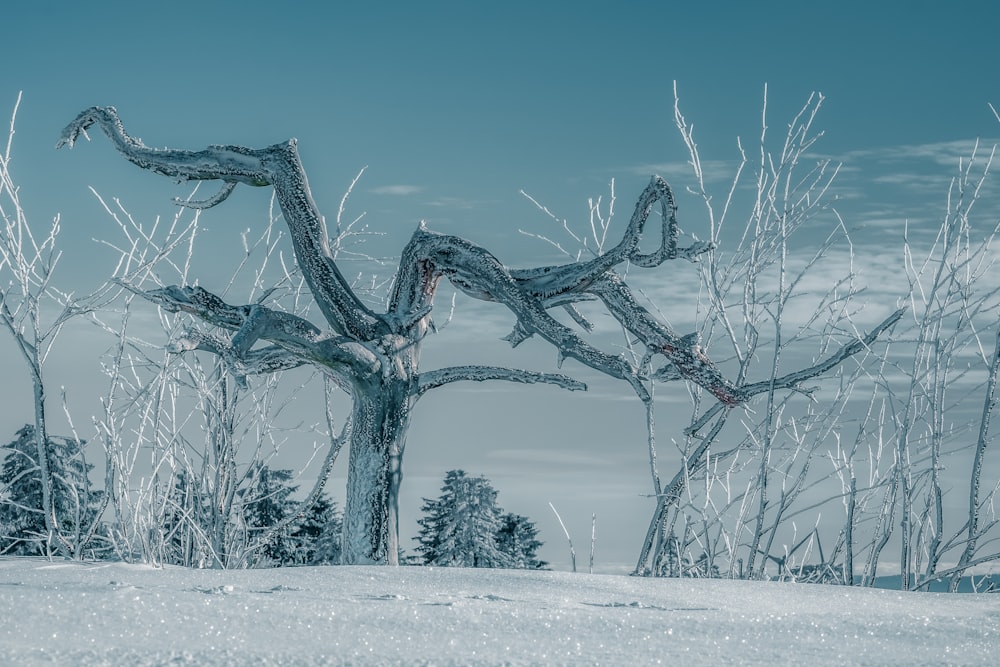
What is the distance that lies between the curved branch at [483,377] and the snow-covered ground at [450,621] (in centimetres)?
162

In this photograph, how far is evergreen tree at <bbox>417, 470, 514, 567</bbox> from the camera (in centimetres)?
1052

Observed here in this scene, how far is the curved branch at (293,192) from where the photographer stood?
5.61 m

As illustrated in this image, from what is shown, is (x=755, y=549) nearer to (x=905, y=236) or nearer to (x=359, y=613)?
(x=905, y=236)

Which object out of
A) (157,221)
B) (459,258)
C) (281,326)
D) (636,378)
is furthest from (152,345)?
(636,378)

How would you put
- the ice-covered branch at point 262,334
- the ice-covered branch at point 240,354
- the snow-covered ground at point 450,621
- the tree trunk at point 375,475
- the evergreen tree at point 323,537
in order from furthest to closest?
the evergreen tree at point 323,537 < the tree trunk at point 375,475 < the ice-covered branch at point 262,334 < the ice-covered branch at point 240,354 < the snow-covered ground at point 450,621

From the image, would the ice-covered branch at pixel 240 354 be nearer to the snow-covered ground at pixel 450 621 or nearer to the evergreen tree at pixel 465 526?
the snow-covered ground at pixel 450 621

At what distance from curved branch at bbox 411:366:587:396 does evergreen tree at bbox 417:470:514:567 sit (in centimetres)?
515

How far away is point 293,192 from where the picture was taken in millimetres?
5742

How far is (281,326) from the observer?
17.2 ft

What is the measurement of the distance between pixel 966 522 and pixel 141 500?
5.14 m

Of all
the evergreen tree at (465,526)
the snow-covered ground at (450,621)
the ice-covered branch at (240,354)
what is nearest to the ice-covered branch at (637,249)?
the ice-covered branch at (240,354)

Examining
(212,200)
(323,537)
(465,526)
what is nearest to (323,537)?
(323,537)

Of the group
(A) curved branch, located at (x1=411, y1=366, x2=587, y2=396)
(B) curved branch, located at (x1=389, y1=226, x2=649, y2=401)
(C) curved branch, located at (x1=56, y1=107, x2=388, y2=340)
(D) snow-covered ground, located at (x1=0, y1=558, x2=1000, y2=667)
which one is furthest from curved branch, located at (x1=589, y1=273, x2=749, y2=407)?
(D) snow-covered ground, located at (x1=0, y1=558, x2=1000, y2=667)

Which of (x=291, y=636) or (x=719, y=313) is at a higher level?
(x=719, y=313)
